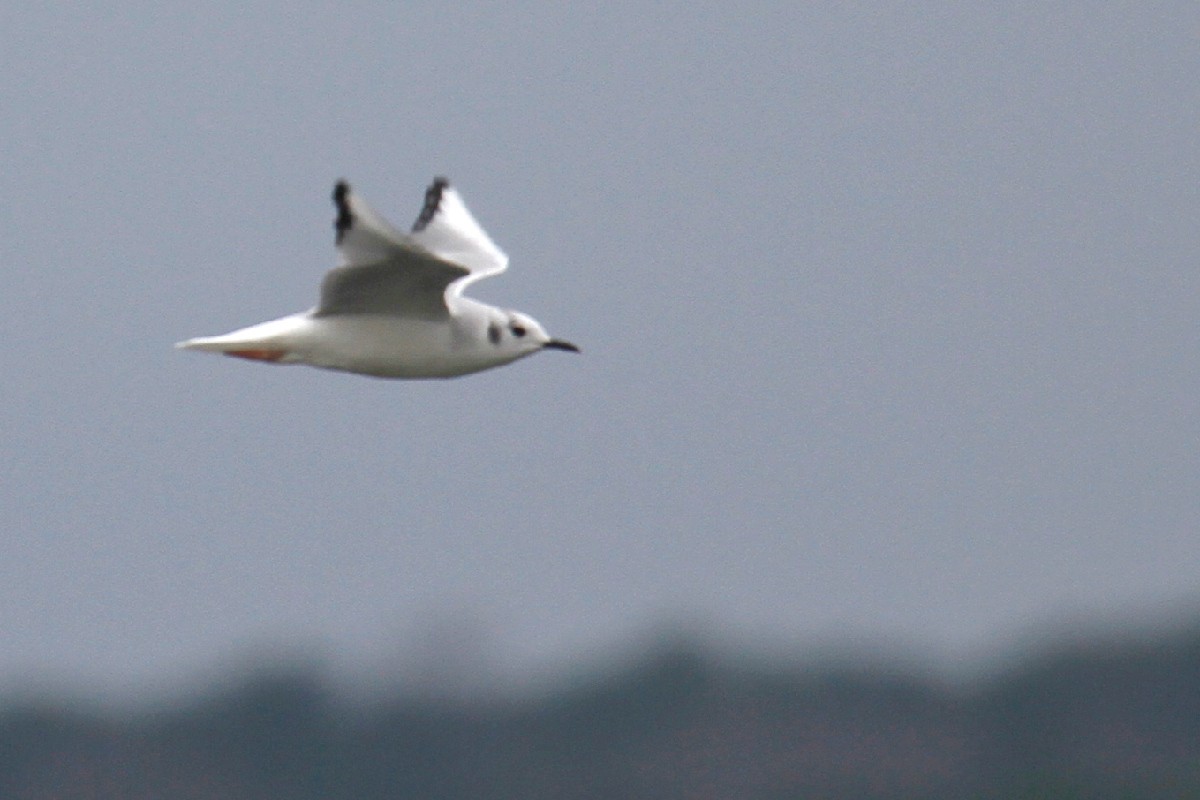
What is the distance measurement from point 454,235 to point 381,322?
139cm

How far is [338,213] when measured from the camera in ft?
24.1

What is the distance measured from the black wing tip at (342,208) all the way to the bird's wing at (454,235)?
109 centimetres

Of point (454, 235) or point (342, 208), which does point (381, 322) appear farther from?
point (454, 235)

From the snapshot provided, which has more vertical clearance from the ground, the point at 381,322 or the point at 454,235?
the point at 454,235

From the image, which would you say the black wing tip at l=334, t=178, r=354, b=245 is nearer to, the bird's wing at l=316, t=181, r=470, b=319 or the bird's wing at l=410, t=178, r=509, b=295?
the bird's wing at l=316, t=181, r=470, b=319

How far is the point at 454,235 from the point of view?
9023mm

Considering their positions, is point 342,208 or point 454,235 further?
point 454,235

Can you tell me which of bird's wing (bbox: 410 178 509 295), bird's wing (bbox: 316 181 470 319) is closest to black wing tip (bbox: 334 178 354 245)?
bird's wing (bbox: 316 181 470 319)

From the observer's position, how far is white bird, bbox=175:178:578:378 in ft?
24.3

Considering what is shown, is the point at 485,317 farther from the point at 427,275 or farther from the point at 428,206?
the point at 428,206

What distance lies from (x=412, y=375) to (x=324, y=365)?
260mm

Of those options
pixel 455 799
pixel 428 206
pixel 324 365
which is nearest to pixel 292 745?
pixel 455 799

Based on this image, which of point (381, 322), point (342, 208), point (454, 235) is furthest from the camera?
point (454, 235)

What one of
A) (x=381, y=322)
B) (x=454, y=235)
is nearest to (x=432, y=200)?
(x=454, y=235)
